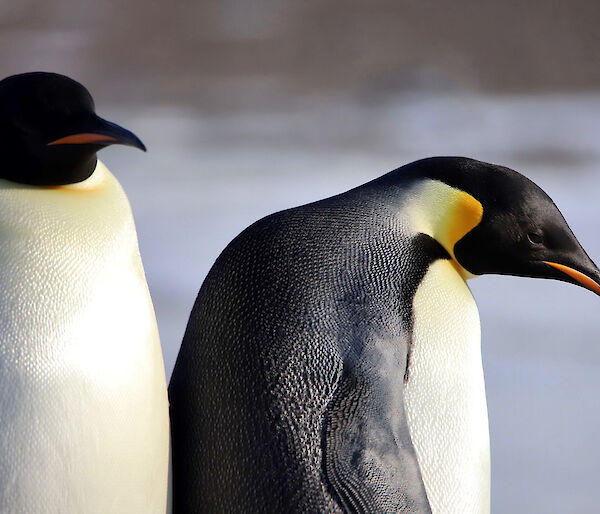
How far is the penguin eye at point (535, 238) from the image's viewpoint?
104 cm

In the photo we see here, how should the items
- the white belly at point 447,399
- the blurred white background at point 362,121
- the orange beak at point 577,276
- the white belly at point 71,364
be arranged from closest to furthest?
1. the white belly at point 71,364
2. the white belly at point 447,399
3. the orange beak at point 577,276
4. the blurred white background at point 362,121

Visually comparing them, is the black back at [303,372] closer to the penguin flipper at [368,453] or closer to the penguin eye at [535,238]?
the penguin flipper at [368,453]

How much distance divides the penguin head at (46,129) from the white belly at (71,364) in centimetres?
3

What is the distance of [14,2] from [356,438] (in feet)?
30.3

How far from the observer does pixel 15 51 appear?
7.38 metres

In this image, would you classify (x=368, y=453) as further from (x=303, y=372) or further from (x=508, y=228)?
(x=508, y=228)

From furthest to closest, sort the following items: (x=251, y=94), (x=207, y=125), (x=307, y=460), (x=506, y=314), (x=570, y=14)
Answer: (x=570, y=14), (x=251, y=94), (x=207, y=125), (x=506, y=314), (x=307, y=460)

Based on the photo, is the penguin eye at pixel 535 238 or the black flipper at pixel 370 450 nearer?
the black flipper at pixel 370 450

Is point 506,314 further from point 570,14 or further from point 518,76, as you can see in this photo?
point 570,14

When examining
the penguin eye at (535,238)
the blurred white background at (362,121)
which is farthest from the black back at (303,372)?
the blurred white background at (362,121)

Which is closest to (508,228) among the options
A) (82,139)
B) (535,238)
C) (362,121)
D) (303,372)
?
(535,238)

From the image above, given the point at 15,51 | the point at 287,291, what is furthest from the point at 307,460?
the point at 15,51

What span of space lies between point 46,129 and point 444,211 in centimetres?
44

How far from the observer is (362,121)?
21.1ft
